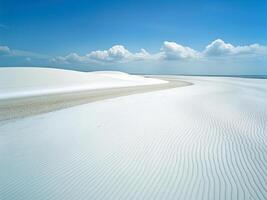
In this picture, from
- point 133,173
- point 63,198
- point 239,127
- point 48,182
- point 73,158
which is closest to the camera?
point 63,198

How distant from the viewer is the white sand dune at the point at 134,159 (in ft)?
14.7

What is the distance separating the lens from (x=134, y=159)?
19.8ft

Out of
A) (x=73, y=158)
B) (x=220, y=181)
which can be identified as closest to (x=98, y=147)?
(x=73, y=158)

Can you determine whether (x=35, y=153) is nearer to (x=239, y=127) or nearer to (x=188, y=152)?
(x=188, y=152)

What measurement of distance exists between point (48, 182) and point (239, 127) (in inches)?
320

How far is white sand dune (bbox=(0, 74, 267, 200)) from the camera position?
4.48 meters

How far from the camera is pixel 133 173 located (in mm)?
5207

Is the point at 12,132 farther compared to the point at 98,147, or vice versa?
the point at 12,132

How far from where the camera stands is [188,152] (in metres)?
6.49

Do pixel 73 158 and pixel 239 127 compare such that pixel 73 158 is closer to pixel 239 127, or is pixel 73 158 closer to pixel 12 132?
pixel 12 132

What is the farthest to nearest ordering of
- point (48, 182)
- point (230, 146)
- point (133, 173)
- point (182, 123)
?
point (182, 123) < point (230, 146) < point (133, 173) < point (48, 182)

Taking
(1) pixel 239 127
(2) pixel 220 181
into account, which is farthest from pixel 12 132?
(1) pixel 239 127

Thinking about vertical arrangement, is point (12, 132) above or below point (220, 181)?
below

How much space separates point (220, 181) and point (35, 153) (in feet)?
17.8
